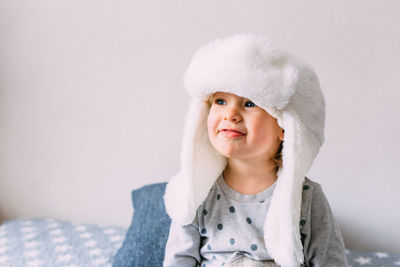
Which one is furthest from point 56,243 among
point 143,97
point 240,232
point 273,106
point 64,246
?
point 273,106

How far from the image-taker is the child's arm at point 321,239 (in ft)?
3.47

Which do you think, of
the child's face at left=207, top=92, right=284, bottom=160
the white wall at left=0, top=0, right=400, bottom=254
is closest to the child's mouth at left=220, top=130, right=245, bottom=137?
the child's face at left=207, top=92, right=284, bottom=160

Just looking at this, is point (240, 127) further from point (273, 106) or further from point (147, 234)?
point (147, 234)

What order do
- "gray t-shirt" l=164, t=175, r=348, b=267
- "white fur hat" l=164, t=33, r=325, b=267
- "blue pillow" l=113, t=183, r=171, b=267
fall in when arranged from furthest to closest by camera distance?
"blue pillow" l=113, t=183, r=171, b=267 < "gray t-shirt" l=164, t=175, r=348, b=267 < "white fur hat" l=164, t=33, r=325, b=267

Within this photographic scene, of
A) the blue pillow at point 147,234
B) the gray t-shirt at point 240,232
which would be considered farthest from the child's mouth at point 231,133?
the blue pillow at point 147,234

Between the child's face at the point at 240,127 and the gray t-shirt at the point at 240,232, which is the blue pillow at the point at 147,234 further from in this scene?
the child's face at the point at 240,127

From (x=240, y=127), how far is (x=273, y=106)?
9cm

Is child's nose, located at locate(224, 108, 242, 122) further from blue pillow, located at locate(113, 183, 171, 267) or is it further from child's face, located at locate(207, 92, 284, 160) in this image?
blue pillow, located at locate(113, 183, 171, 267)

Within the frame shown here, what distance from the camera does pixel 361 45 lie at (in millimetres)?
1406

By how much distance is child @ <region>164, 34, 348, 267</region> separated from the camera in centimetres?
93

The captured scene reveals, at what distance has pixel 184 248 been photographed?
1090 mm

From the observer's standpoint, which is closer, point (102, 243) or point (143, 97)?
point (102, 243)

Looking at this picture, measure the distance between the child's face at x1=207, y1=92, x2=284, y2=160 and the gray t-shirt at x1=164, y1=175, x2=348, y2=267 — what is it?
0.15 metres

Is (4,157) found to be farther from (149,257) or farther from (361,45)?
(361,45)
